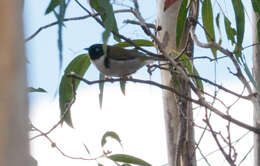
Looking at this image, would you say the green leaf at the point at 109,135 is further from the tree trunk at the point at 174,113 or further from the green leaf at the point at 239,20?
the green leaf at the point at 239,20

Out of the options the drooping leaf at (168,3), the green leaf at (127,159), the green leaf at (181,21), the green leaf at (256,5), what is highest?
the drooping leaf at (168,3)

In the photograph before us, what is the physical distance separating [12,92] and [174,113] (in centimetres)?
192

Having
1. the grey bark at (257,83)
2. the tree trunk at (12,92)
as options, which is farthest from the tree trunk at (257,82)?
the tree trunk at (12,92)

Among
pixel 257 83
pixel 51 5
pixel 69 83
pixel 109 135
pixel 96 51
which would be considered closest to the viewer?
pixel 51 5

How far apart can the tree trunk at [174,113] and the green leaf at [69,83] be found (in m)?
0.41

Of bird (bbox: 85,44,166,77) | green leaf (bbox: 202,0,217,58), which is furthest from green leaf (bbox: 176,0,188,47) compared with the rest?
bird (bbox: 85,44,166,77)

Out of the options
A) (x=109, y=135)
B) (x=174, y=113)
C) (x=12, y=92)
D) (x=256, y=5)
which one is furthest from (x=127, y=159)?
(x=12, y=92)

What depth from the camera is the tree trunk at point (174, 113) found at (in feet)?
7.00

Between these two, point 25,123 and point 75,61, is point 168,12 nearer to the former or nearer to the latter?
point 75,61

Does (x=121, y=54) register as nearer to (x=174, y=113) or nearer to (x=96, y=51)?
(x=96, y=51)

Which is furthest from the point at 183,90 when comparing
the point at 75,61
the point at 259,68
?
the point at 75,61

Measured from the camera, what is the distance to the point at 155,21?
2.70 meters

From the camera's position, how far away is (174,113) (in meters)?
2.44

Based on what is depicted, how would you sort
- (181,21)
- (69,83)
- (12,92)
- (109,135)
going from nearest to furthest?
(12,92) < (109,135) < (181,21) < (69,83)
